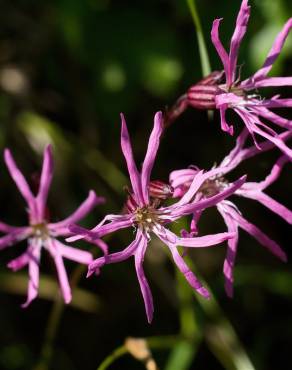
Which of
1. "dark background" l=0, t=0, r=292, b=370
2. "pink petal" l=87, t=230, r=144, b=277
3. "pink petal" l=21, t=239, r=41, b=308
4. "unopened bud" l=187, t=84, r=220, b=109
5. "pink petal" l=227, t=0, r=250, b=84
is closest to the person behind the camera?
"pink petal" l=87, t=230, r=144, b=277

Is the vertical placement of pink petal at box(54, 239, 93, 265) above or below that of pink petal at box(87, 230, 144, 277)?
below

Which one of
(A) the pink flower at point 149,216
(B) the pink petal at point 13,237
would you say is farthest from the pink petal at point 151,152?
(B) the pink petal at point 13,237

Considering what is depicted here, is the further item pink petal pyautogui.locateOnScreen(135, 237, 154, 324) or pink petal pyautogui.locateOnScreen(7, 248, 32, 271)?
pink petal pyautogui.locateOnScreen(7, 248, 32, 271)

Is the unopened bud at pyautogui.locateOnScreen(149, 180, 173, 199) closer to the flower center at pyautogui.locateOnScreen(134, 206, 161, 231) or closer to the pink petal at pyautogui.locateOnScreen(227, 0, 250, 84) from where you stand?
the flower center at pyautogui.locateOnScreen(134, 206, 161, 231)

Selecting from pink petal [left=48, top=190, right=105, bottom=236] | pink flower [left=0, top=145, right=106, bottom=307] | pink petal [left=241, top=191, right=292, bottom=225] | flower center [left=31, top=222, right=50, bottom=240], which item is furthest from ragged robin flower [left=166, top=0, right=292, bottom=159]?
flower center [left=31, top=222, right=50, bottom=240]

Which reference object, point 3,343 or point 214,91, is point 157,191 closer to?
point 214,91

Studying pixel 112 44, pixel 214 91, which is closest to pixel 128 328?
pixel 112 44
